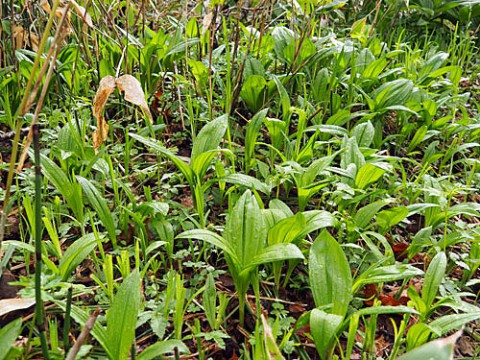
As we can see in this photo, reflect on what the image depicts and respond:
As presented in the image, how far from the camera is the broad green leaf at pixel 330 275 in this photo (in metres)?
1.25

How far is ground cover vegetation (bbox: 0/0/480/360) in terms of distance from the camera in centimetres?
117

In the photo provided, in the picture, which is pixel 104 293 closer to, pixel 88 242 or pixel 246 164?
pixel 88 242

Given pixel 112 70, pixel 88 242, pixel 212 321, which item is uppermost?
pixel 112 70

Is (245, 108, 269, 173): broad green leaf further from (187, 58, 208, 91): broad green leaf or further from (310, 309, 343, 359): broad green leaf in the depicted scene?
(310, 309, 343, 359): broad green leaf

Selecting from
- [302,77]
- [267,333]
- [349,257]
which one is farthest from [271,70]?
[267,333]

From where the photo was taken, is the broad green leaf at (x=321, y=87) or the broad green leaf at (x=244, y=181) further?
the broad green leaf at (x=321, y=87)

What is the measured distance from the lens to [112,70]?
2.18 meters

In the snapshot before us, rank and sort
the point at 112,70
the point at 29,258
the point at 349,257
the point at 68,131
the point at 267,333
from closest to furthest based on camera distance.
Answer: the point at 267,333 < the point at 29,258 < the point at 349,257 < the point at 68,131 < the point at 112,70

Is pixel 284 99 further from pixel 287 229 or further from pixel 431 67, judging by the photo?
pixel 431 67

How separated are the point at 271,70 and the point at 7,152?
1.27m

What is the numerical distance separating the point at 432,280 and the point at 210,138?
818 mm

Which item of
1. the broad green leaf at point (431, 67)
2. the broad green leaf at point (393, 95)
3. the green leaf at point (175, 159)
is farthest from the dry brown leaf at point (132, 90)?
the broad green leaf at point (431, 67)

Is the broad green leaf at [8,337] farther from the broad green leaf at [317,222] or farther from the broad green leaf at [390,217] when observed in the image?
the broad green leaf at [390,217]

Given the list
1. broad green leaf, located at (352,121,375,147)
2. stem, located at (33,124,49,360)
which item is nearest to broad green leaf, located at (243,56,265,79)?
broad green leaf, located at (352,121,375,147)
